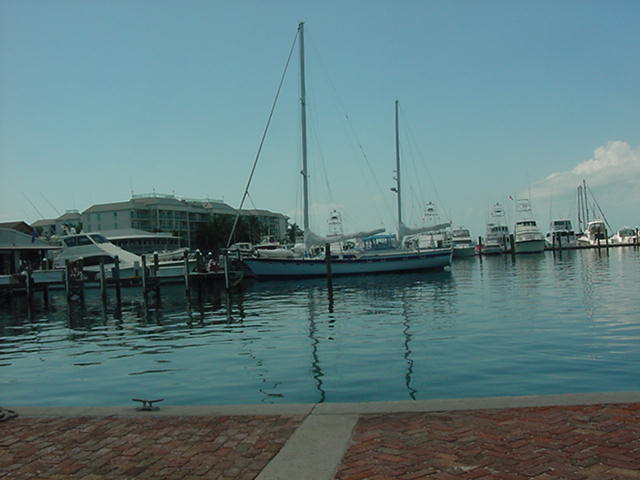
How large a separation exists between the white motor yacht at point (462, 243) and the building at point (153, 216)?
170 ft

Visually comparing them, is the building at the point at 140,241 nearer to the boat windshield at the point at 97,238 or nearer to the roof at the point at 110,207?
the boat windshield at the point at 97,238

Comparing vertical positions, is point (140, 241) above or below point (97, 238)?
below

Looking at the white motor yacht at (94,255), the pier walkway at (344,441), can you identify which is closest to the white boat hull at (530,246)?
the white motor yacht at (94,255)

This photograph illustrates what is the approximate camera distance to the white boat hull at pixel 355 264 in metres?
50.0

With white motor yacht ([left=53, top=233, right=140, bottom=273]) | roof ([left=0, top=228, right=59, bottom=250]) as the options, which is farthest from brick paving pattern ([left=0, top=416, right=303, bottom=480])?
roof ([left=0, top=228, right=59, bottom=250])

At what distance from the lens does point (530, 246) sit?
89.1 meters

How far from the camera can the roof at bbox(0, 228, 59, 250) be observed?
53.1 m

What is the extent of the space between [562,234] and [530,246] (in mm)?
12837

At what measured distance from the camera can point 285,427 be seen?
6.86 metres

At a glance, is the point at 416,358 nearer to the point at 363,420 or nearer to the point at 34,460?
the point at 363,420

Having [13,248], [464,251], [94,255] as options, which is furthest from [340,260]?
[464,251]

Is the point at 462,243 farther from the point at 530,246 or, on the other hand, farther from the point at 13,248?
the point at 13,248

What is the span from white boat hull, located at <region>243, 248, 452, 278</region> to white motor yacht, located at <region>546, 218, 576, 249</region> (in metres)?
49.5

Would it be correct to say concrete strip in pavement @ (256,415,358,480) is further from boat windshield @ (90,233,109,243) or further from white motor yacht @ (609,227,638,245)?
white motor yacht @ (609,227,638,245)
